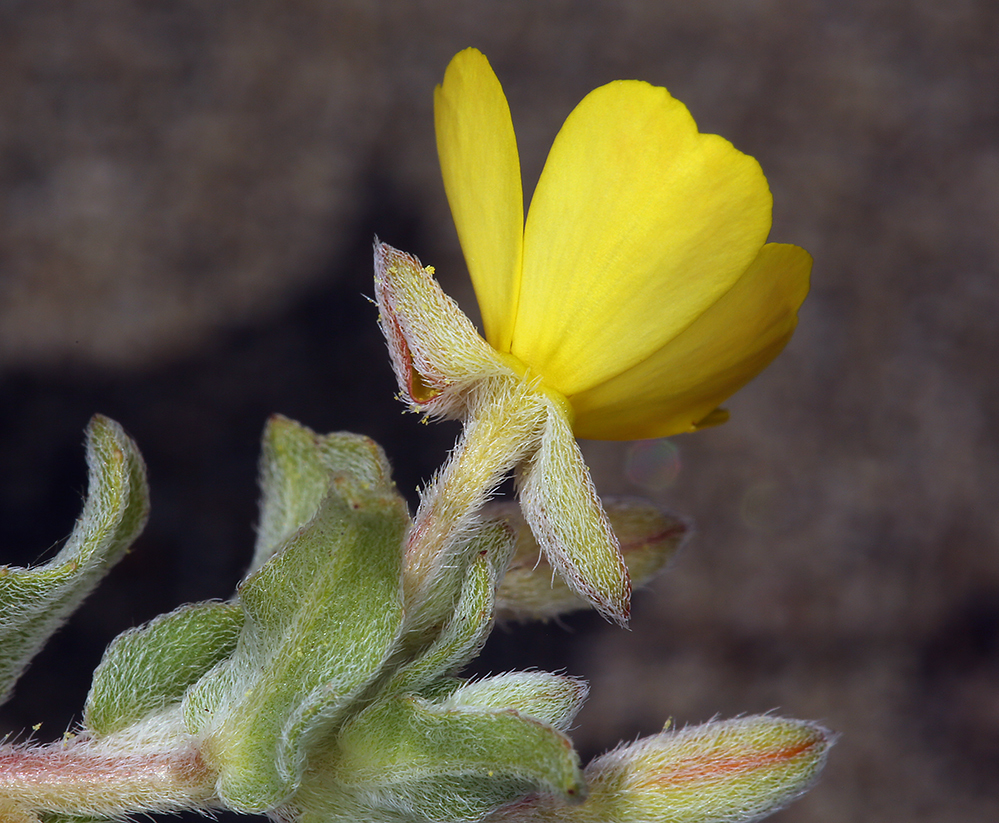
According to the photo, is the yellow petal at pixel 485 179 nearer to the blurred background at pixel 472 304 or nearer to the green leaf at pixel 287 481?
the green leaf at pixel 287 481

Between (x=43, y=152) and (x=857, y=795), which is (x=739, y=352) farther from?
(x=43, y=152)

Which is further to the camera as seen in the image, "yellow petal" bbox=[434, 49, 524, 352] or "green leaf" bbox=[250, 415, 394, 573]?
"green leaf" bbox=[250, 415, 394, 573]

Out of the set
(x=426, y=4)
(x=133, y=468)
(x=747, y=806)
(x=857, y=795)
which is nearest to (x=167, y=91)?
(x=426, y=4)

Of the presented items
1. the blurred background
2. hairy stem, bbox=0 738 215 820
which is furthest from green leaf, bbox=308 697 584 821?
the blurred background

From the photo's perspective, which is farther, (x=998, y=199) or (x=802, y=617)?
(x=998, y=199)

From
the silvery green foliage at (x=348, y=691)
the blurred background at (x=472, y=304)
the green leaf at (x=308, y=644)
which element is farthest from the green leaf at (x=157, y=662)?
the blurred background at (x=472, y=304)

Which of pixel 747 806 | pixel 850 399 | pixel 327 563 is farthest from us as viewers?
pixel 850 399

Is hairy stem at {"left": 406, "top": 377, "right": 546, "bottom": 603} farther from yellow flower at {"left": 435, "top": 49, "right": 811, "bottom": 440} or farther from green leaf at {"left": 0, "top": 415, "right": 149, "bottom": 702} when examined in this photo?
green leaf at {"left": 0, "top": 415, "right": 149, "bottom": 702}
